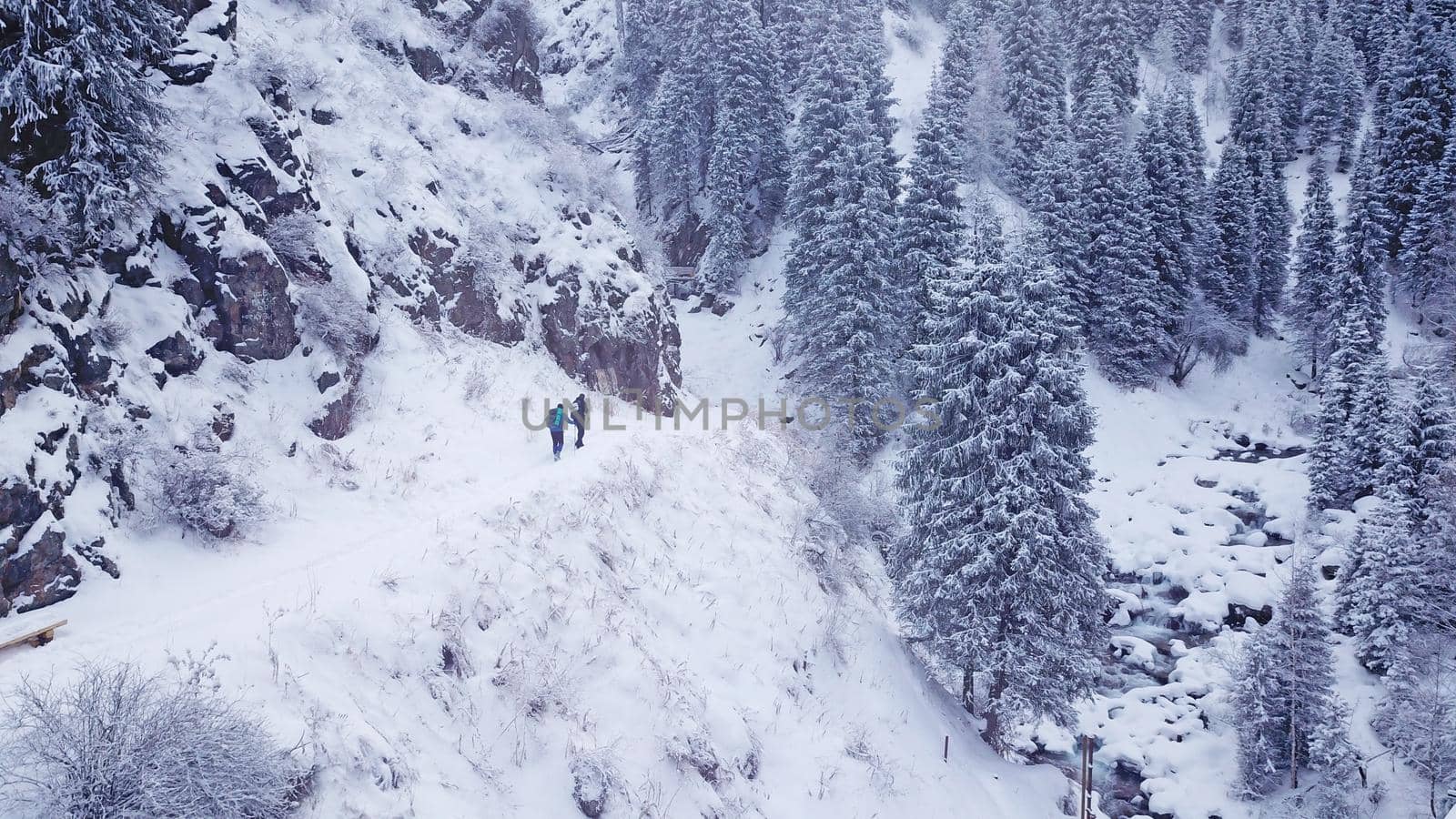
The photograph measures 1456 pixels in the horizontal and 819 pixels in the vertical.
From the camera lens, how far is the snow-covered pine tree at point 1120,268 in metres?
35.5

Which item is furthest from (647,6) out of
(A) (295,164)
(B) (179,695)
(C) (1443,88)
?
(B) (179,695)

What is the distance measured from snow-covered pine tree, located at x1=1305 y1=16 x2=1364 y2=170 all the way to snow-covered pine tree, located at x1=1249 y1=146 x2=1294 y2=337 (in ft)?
65.0

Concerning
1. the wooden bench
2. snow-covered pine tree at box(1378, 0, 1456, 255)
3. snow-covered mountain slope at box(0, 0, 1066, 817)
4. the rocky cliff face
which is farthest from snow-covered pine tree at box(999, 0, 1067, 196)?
the wooden bench

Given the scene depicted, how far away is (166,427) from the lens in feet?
34.4

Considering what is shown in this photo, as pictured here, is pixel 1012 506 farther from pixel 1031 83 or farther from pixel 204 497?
pixel 1031 83

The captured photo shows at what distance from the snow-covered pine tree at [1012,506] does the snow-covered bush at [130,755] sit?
1306 centimetres

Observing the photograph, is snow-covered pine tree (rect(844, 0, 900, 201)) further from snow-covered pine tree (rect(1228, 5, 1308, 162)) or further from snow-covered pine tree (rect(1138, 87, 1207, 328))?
snow-covered pine tree (rect(1228, 5, 1308, 162))

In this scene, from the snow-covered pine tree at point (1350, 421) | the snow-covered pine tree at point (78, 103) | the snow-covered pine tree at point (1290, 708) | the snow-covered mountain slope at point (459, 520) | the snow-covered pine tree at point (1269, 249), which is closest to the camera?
the snow-covered mountain slope at point (459, 520)

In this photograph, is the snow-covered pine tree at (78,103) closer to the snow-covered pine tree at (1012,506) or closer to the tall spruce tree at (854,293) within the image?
the snow-covered pine tree at (1012,506)

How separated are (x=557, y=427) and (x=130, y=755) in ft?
36.0

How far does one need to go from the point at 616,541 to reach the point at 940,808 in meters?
8.04

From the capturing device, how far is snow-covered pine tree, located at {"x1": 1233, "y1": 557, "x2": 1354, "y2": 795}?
17453 millimetres

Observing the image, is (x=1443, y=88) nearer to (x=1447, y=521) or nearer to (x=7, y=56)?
(x=1447, y=521)

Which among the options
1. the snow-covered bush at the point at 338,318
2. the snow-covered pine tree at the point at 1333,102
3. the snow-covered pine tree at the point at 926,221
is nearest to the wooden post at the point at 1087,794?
the snow-covered pine tree at the point at 926,221
